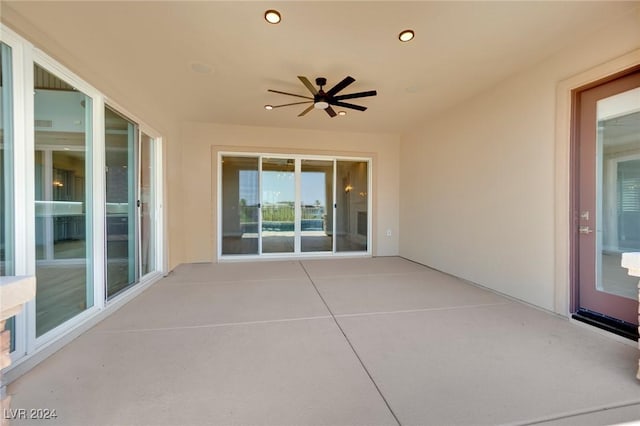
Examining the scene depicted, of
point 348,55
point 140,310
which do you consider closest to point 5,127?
point 140,310

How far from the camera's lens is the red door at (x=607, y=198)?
238cm

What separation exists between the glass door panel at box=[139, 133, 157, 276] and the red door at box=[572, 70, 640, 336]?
513 cm

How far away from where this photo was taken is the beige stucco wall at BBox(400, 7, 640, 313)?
2846 mm

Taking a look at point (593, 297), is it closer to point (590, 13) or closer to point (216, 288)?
point (590, 13)

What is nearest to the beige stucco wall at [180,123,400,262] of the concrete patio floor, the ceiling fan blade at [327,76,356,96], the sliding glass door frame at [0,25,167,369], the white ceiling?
the white ceiling

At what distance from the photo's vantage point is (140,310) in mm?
2914

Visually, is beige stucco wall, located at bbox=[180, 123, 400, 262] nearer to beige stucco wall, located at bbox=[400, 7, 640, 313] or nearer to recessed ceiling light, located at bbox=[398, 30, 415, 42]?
beige stucco wall, located at bbox=[400, 7, 640, 313]

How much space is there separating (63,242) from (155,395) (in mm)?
1746

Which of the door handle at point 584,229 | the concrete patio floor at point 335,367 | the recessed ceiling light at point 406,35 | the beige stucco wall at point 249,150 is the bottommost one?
the concrete patio floor at point 335,367

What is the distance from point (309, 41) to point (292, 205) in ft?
11.8

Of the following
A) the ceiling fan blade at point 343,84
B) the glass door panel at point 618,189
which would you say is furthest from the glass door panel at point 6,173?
the glass door panel at point 618,189

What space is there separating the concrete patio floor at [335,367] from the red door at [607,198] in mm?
369

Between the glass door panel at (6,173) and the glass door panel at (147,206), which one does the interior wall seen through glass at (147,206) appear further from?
the glass door panel at (6,173)

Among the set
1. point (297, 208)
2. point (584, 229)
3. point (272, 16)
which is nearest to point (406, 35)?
point (272, 16)
